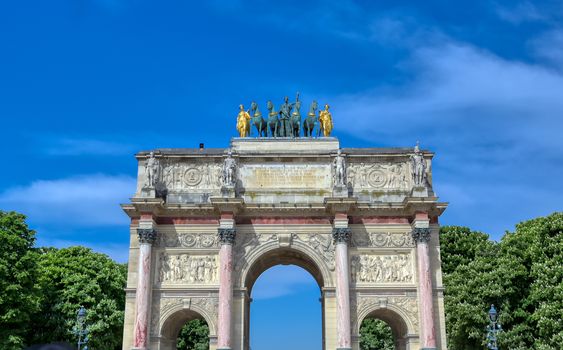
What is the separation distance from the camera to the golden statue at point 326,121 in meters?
Result: 34.3

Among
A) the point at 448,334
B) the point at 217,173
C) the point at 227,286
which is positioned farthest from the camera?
the point at 448,334

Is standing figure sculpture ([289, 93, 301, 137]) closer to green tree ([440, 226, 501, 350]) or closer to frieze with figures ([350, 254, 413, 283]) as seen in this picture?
frieze with figures ([350, 254, 413, 283])

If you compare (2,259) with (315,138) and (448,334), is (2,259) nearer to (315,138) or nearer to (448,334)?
(315,138)

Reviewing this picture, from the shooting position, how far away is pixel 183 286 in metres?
30.9

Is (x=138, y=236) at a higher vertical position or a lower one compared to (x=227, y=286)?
higher

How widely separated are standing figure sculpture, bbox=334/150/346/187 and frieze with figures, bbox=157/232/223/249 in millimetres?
6736

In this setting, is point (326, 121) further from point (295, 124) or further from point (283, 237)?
point (283, 237)

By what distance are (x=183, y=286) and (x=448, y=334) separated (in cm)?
1604

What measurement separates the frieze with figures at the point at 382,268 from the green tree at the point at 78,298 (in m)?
15.8

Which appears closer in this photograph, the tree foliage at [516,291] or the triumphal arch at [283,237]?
the tree foliage at [516,291]

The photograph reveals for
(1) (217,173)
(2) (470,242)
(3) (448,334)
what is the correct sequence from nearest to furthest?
(1) (217,173), (3) (448,334), (2) (470,242)

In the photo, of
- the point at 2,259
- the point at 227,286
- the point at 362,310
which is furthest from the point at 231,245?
the point at 2,259

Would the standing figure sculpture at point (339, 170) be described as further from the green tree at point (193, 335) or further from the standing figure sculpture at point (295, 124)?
the green tree at point (193, 335)

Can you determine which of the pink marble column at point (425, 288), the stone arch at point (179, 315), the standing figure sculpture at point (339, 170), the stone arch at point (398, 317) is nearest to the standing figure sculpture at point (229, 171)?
the standing figure sculpture at point (339, 170)
